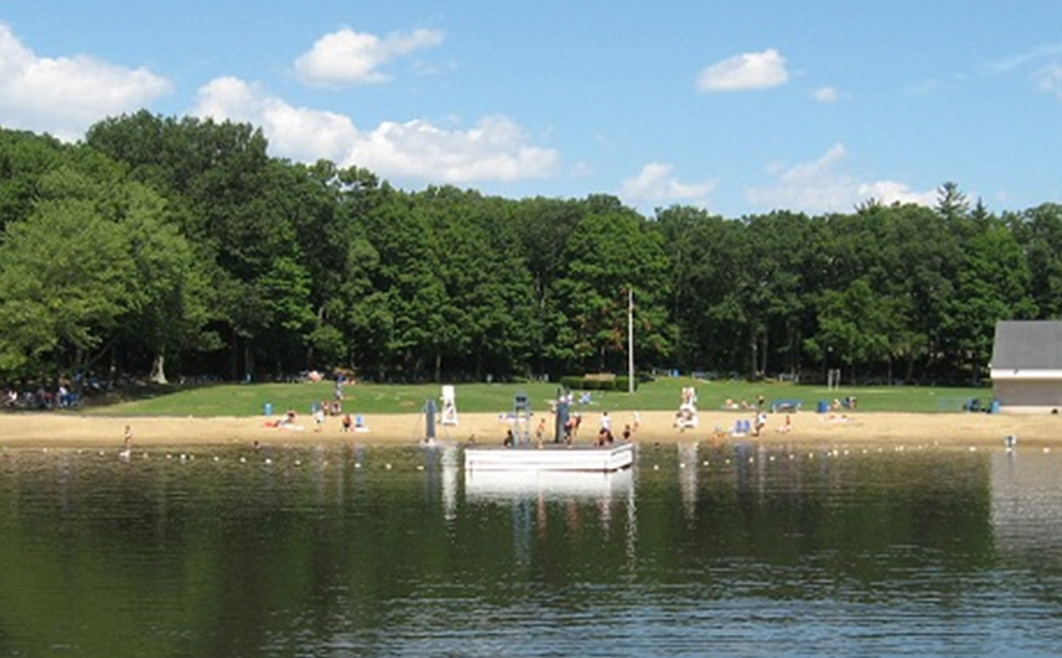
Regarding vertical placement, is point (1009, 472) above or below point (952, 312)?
below

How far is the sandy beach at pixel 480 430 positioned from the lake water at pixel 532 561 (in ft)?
45.1

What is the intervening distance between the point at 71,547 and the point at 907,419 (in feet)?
181

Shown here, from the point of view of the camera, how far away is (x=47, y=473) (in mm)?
64438

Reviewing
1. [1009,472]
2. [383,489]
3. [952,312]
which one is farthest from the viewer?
[952,312]

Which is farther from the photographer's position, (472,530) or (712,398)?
(712,398)

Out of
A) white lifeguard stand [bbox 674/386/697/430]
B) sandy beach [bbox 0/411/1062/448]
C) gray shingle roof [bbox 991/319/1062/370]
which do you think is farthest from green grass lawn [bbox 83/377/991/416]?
white lifeguard stand [bbox 674/386/697/430]

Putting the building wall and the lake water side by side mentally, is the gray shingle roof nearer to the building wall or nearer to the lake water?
the building wall

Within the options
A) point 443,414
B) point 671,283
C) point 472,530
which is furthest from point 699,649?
point 671,283

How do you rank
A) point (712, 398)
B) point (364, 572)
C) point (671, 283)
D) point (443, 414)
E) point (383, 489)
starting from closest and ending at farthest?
point (364, 572)
point (383, 489)
point (443, 414)
point (712, 398)
point (671, 283)

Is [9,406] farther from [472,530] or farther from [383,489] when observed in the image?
[472,530]

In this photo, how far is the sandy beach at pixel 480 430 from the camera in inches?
3135

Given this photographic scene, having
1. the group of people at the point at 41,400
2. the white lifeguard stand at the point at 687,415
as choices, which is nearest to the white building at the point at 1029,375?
the white lifeguard stand at the point at 687,415

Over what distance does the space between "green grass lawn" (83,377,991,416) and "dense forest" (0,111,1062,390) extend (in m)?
6.32

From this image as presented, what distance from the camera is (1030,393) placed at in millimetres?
90125
